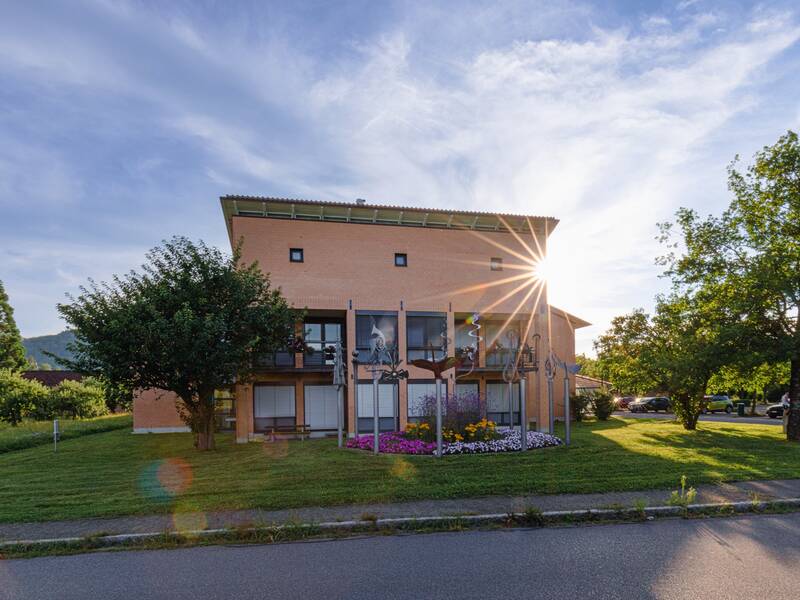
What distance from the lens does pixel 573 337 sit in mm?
31703

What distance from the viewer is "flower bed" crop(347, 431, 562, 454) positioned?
14.0 metres

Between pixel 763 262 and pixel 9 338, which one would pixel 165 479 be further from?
pixel 9 338

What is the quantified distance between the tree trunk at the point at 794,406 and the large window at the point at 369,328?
45.8 feet

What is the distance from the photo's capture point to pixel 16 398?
1051 inches

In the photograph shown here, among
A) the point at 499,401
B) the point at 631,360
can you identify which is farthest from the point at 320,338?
the point at 631,360

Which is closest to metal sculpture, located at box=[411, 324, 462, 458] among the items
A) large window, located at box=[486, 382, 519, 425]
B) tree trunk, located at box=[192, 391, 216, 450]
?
tree trunk, located at box=[192, 391, 216, 450]

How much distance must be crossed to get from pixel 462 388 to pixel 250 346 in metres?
10.5

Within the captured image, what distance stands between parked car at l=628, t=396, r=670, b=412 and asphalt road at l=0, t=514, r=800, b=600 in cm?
3873

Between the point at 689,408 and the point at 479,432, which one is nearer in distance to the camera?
the point at 479,432

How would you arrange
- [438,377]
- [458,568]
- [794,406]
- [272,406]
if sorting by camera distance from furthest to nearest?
[272,406] → [794,406] → [438,377] → [458,568]

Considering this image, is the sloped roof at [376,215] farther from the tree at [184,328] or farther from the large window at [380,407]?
the large window at [380,407]

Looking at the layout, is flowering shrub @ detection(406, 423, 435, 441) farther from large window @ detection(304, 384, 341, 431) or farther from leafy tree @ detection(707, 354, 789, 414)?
leafy tree @ detection(707, 354, 789, 414)

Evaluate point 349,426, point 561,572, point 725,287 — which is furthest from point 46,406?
point 725,287

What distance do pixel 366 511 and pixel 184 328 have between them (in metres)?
9.03
